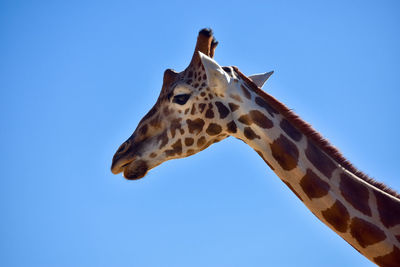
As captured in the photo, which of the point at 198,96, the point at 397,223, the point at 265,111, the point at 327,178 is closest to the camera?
the point at 397,223

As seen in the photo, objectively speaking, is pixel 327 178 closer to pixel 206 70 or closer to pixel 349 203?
pixel 349 203

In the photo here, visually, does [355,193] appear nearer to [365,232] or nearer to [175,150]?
[365,232]

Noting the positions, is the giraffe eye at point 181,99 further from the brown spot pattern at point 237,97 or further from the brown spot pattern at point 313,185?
the brown spot pattern at point 313,185

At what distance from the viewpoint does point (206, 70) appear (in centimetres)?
473

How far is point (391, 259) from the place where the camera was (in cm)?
360

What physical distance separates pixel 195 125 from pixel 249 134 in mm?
663

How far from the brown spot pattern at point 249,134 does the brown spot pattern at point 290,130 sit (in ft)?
0.90

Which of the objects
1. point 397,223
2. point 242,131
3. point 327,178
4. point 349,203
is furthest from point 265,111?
point 397,223

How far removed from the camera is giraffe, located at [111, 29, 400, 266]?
3.79 meters

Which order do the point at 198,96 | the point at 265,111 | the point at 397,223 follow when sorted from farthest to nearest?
the point at 198,96
the point at 265,111
the point at 397,223

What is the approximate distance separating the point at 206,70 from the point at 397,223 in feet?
7.72

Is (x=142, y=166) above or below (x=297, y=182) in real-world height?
above

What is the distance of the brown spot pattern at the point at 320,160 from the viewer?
407 centimetres

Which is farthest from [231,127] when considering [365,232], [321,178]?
[365,232]
